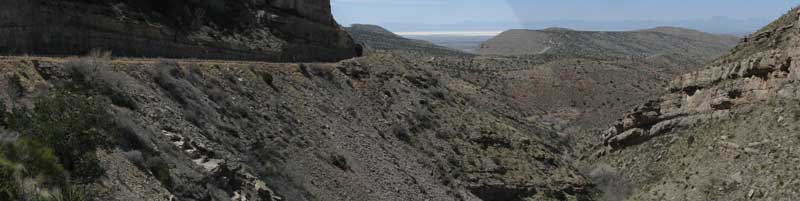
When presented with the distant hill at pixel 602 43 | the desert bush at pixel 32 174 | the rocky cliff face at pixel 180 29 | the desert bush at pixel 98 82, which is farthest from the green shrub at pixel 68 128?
the distant hill at pixel 602 43

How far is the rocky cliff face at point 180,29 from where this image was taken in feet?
74.8

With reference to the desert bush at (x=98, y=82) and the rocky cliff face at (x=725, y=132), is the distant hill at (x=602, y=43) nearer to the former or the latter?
the rocky cliff face at (x=725, y=132)

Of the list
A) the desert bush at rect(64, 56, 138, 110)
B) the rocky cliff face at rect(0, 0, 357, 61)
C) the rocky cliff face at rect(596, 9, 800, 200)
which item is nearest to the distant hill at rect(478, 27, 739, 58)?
the rocky cliff face at rect(596, 9, 800, 200)

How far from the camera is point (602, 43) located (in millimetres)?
167000

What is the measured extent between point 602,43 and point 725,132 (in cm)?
14224

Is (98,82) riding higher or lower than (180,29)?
lower

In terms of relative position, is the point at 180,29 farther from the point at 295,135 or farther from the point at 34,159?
the point at 34,159

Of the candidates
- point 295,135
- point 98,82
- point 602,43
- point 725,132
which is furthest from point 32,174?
point 602,43

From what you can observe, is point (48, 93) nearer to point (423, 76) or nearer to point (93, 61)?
point (93, 61)

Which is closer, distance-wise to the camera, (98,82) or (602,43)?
(98,82)

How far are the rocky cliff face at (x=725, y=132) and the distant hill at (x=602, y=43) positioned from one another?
10732 cm

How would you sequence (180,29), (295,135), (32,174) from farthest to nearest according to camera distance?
1. (180,29)
2. (295,135)
3. (32,174)

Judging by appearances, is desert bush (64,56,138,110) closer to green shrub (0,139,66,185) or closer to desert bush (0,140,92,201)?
green shrub (0,139,66,185)

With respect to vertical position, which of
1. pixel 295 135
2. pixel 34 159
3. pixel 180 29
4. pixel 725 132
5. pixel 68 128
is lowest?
pixel 725 132
